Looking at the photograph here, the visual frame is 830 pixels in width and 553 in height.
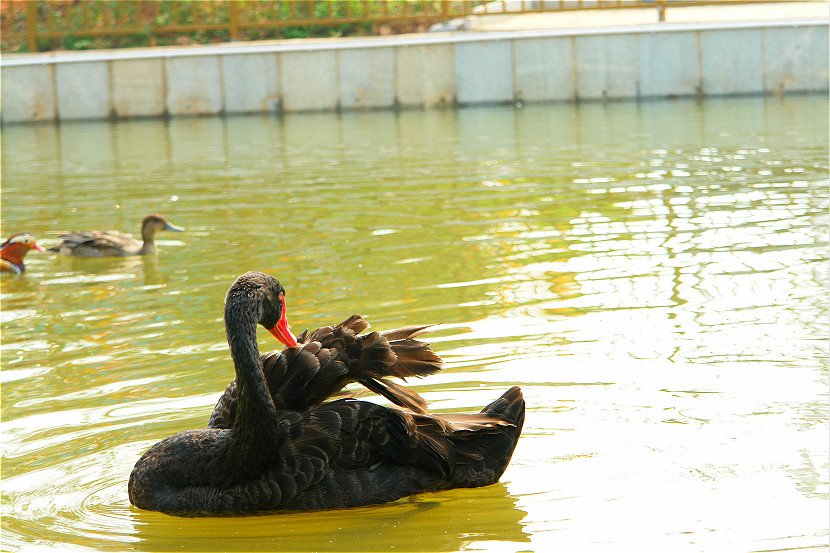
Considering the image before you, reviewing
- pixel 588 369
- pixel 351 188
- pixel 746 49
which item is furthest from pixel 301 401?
pixel 746 49

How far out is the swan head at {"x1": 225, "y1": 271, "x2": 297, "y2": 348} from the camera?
428cm

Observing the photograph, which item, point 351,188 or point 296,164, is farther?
point 296,164

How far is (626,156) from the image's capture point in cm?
1359

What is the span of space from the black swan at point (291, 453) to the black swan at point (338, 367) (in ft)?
0.23

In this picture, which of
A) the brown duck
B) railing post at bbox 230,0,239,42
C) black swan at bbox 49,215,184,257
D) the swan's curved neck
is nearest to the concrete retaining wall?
railing post at bbox 230,0,239,42

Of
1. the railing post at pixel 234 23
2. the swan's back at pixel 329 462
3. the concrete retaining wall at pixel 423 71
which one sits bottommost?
the swan's back at pixel 329 462

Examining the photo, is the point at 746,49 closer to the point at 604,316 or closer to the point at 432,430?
the point at 604,316

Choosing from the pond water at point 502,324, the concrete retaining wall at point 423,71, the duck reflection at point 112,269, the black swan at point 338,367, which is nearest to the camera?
the pond water at point 502,324

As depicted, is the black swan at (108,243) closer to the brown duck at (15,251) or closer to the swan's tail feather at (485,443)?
the brown duck at (15,251)

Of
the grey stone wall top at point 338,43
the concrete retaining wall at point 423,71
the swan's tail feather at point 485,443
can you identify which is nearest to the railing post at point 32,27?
the grey stone wall top at point 338,43

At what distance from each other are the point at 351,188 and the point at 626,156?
3.72 metres

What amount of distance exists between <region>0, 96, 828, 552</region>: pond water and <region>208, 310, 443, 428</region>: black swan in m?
0.48

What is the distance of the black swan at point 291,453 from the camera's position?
423 centimetres

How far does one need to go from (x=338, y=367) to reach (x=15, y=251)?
18.7ft
